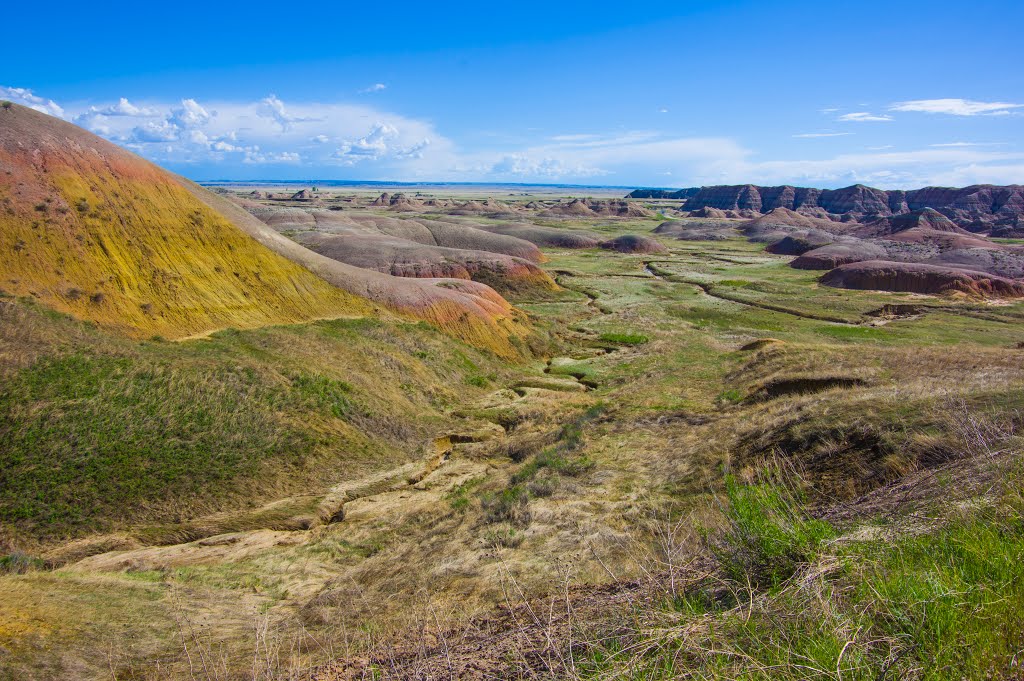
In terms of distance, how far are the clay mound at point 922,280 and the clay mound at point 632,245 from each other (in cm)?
2868

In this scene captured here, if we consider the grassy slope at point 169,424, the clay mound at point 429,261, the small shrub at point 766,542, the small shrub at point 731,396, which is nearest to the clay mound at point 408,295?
the grassy slope at point 169,424

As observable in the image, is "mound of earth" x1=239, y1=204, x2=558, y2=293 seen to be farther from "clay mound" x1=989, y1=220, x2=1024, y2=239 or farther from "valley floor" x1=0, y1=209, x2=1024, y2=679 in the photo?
"clay mound" x1=989, y1=220, x2=1024, y2=239

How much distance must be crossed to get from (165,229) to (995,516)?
25.8 metres

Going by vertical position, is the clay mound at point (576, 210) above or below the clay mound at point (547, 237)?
above

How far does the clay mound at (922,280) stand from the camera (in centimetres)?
5084

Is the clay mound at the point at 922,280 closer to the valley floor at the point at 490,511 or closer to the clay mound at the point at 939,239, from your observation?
the clay mound at the point at 939,239

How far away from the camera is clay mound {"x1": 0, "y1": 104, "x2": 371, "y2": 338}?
1831 centimetres

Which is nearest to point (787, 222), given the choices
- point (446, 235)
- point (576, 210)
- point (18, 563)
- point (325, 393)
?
point (576, 210)

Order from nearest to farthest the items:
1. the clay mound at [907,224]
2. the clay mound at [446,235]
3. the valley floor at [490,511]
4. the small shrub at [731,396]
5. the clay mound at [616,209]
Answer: the valley floor at [490,511] < the small shrub at [731,396] < the clay mound at [446,235] < the clay mound at [907,224] < the clay mound at [616,209]

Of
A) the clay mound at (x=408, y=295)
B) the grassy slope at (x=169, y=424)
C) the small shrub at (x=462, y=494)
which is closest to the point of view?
the grassy slope at (x=169, y=424)

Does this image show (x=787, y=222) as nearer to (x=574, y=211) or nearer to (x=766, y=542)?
(x=574, y=211)

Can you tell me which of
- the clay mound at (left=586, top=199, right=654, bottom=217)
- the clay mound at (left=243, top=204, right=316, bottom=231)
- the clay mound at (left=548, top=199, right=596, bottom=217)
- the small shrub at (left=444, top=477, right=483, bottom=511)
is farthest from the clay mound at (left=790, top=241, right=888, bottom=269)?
the clay mound at (left=586, top=199, right=654, bottom=217)

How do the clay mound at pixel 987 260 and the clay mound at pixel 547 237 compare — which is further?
the clay mound at pixel 547 237

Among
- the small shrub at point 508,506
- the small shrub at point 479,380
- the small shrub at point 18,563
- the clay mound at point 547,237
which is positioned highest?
the clay mound at point 547,237
